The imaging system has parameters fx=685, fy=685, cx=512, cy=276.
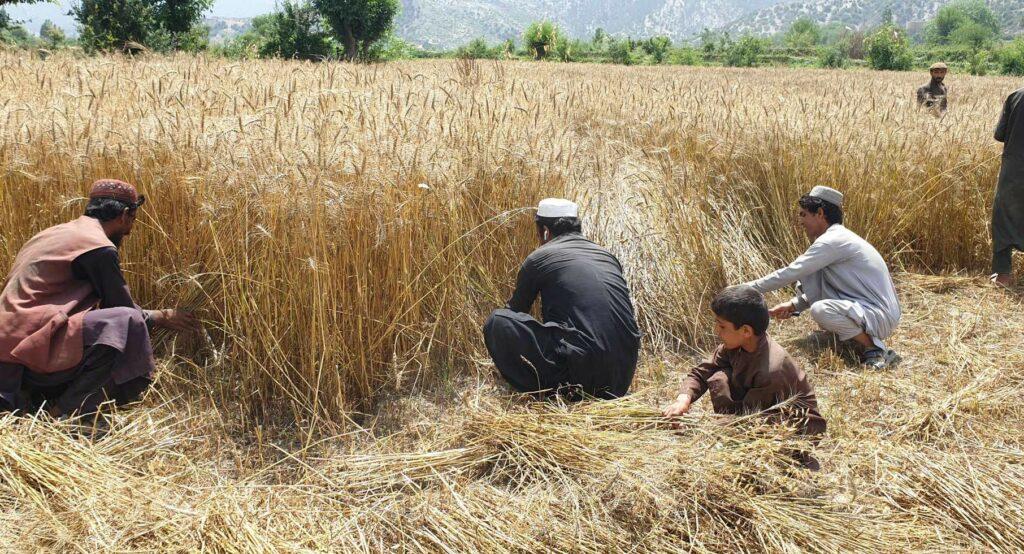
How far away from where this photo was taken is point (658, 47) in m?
51.5

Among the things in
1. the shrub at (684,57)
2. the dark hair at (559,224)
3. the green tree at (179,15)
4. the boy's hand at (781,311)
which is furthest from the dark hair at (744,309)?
the shrub at (684,57)

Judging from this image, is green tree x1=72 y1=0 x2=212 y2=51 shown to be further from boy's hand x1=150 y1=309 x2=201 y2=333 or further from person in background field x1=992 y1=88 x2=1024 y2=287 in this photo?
person in background field x1=992 y1=88 x2=1024 y2=287

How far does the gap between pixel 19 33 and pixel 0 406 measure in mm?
31813

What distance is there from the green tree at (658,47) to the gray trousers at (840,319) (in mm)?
49231

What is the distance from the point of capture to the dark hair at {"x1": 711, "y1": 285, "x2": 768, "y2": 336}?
8.47ft

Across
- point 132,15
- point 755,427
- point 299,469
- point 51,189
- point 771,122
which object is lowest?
point 299,469

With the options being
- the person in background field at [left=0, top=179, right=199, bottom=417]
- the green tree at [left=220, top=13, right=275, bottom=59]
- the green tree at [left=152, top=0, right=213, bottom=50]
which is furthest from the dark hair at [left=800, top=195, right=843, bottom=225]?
the green tree at [left=152, top=0, right=213, bottom=50]

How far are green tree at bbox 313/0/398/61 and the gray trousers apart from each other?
2360 cm

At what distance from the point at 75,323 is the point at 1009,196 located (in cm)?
588

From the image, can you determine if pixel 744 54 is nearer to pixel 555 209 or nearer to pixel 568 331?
pixel 555 209

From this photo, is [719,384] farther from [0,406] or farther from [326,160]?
[0,406]

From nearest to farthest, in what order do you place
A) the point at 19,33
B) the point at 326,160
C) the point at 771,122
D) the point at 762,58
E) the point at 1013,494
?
1. the point at 1013,494
2. the point at 326,160
3. the point at 771,122
4. the point at 19,33
5. the point at 762,58

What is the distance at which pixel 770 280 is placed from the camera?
3.83 meters

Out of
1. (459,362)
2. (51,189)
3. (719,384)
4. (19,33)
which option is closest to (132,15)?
(19,33)
